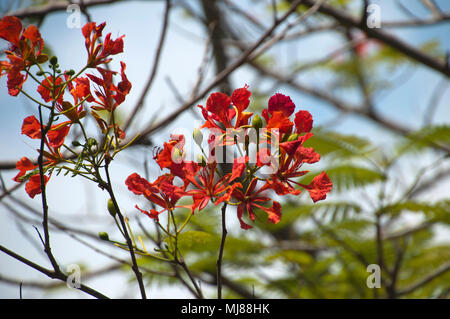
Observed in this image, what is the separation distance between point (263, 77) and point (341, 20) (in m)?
1.53

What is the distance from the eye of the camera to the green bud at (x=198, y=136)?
822 mm

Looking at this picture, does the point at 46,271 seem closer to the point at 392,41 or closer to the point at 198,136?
the point at 198,136

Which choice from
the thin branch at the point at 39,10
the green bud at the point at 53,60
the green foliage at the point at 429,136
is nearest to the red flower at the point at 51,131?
the green bud at the point at 53,60

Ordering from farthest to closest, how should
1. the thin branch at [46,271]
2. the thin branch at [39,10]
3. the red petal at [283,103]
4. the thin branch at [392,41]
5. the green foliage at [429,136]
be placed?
the thin branch at [392,41]
the thin branch at [39,10]
the green foliage at [429,136]
the red petal at [283,103]
the thin branch at [46,271]

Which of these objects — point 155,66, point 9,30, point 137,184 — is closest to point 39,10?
point 155,66

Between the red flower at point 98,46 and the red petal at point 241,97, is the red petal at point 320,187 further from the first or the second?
the red flower at point 98,46

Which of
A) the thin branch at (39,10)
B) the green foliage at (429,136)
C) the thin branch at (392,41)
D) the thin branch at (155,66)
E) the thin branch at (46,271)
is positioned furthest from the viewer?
the thin branch at (392,41)

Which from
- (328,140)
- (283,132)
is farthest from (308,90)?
(283,132)

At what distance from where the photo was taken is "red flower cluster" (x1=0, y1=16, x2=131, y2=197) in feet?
2.68

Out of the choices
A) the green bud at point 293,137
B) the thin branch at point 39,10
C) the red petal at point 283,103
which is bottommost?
the green bud at point 293,137

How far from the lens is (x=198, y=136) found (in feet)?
2.73

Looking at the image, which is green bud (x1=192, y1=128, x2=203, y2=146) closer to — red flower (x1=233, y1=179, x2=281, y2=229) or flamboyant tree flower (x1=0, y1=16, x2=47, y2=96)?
red flower (x1=233, y1=179, x2=281, y2=229)

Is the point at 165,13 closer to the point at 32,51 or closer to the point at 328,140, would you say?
the point at 328,140

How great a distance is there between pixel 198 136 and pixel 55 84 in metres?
0.29
